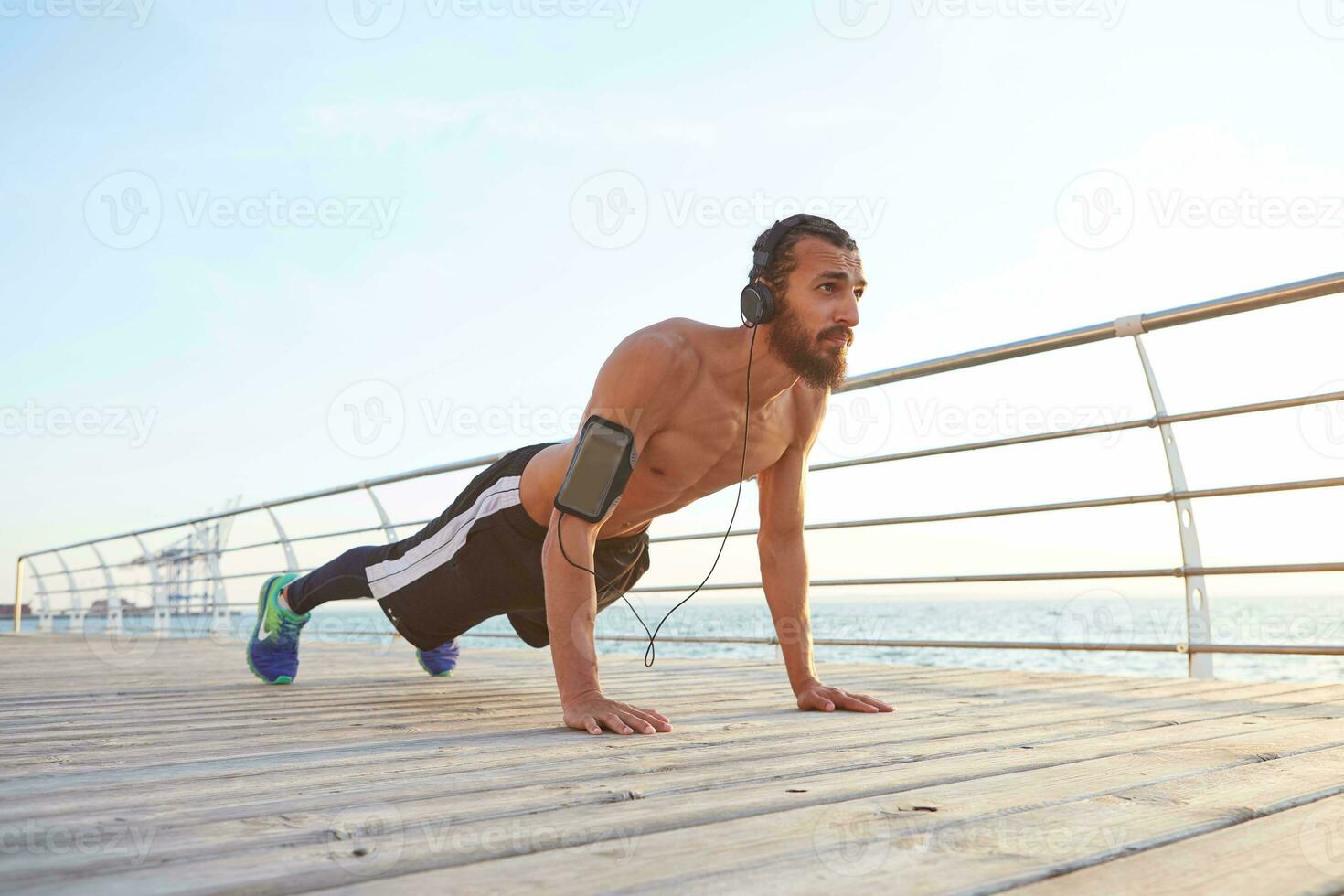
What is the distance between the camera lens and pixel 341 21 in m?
3.44

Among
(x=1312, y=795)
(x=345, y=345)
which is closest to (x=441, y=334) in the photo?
(x=345, y=345)

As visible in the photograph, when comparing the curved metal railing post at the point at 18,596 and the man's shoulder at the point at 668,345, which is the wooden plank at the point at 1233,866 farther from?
the curved metal railing post at the point at 18,596

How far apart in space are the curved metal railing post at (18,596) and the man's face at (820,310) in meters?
8.00

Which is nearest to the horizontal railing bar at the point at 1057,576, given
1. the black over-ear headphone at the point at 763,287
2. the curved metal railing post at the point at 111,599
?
the black over-ear headphone at the point at 763,287

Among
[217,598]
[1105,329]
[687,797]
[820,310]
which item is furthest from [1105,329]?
[217,598]

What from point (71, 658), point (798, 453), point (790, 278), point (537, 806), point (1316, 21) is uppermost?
point (1316, 21)

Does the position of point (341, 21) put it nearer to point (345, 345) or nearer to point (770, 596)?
point (770, 596)

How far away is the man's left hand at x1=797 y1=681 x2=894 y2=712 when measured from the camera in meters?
2.00

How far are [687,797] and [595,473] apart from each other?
961 mm

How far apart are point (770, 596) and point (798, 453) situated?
0.38 m

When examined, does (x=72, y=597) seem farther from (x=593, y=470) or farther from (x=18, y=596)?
(x=593, y=470)

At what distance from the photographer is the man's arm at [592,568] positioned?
173cm

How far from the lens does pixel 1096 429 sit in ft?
9.09

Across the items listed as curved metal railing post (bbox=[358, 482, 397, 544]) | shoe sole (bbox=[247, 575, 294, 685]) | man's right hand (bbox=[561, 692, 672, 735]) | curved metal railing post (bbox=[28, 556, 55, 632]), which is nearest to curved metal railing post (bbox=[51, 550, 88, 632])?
curved metal railing post (bbox=[28, 556, 55, 632])
